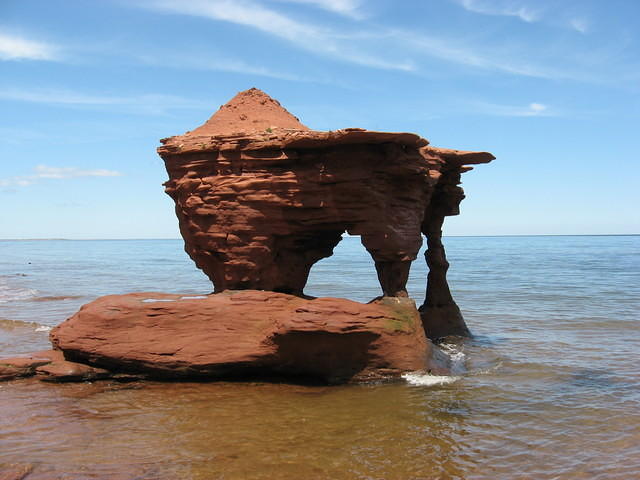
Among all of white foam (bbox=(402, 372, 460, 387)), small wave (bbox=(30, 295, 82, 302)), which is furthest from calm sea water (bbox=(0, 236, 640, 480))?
small wave (bbox=(30, 295, 82, 302))

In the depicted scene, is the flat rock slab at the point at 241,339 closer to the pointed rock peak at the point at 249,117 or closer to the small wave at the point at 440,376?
the small wave at the point at 440,376

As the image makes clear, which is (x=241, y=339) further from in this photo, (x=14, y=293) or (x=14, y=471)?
(x=14, y=293)

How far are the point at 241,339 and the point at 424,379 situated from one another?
3.38 meters

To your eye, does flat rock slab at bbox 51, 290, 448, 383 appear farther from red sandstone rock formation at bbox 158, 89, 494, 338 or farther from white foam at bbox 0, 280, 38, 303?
white foam at bbox 0, 280, 38, 303

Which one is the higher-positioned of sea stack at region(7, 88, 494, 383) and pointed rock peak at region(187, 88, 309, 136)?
pointed rock peak at region(187, 88, 309, 136)

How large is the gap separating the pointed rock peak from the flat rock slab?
→ 12.2 ft

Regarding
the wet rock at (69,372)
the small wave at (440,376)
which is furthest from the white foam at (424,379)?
the wet rock at (69,372)

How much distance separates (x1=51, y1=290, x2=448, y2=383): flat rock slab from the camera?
991cm

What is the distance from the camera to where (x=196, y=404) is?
29.4ft

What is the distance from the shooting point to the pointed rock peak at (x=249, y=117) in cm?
1192

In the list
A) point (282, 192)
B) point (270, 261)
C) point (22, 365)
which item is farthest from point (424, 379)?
point (22, 365)

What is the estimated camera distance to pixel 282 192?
1129 centimetres

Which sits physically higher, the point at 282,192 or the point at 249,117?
the point at 249,117

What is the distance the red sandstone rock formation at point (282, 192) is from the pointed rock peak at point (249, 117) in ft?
0.08
